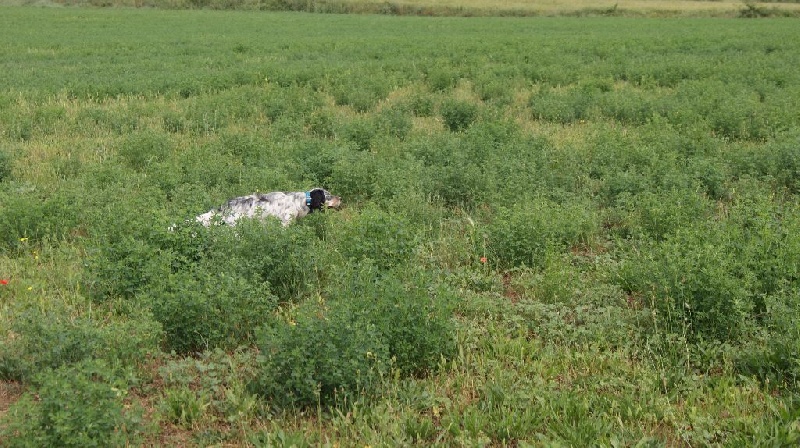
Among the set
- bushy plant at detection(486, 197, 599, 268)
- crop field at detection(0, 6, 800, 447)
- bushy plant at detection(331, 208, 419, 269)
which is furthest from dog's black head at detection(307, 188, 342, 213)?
bushy plant at detection(486, 197, 599, 268)

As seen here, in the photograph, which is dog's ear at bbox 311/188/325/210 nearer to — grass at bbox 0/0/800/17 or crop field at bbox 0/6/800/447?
crop field at bbox 0/6/800/447

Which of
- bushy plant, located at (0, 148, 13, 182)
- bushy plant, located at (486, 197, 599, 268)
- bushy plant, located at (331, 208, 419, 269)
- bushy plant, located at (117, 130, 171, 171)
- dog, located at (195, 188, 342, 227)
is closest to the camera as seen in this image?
bushy plant, located at (331, 208, 419, 269)

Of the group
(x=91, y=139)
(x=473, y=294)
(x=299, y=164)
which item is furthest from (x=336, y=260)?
(x=91, y=139)

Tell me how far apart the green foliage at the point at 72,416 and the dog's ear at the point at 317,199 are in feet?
13.5

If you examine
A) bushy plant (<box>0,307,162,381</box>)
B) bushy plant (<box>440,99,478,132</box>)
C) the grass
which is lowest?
bushy plant (<box>0,307,162,381</box>)

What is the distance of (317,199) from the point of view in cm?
833

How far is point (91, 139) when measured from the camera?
39.2 feet

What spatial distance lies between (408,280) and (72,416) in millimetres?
3059

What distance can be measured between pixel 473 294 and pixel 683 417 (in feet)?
7.06

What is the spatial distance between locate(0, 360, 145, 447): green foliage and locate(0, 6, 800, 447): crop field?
16 millimetres

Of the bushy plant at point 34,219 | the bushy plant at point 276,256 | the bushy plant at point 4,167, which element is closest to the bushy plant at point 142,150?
the bushy plant at point 4,167

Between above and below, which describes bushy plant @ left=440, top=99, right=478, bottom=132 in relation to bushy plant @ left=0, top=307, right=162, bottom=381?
above

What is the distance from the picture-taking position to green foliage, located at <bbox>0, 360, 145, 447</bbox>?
4004 mm

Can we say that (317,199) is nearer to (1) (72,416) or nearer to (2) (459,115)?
(1) (72,416)
